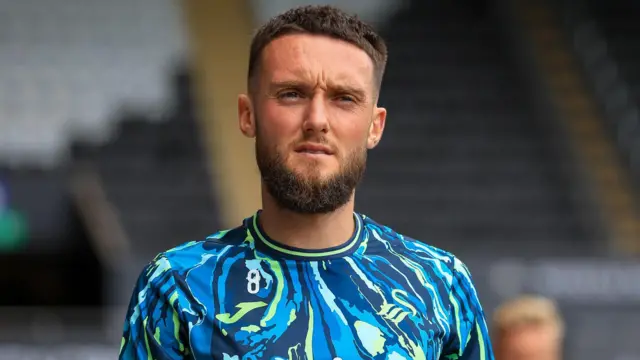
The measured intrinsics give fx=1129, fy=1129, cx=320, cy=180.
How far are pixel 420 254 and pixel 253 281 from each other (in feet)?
1.15

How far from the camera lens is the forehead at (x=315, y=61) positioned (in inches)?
80.4

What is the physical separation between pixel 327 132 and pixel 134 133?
9.08m

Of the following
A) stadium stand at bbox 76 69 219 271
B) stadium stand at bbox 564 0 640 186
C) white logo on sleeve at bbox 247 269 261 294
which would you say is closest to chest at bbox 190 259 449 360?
white logo on sleeve at bbox 247 269 261 294

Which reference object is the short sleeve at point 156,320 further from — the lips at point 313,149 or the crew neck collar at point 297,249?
the lips at point 313,149

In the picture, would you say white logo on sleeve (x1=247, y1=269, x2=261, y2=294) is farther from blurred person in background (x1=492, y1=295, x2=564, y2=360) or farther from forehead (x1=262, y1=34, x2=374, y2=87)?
blurred person in background (x1=492, y1=295, x2=564, y2=360)

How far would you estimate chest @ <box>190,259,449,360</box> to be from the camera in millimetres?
2008

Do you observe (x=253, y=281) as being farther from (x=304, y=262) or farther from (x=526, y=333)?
(x=526, y=333)

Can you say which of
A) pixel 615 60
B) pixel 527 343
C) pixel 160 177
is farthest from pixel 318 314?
pixel 615 60

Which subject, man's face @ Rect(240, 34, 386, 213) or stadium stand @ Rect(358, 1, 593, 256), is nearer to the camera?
man's face @ Rect(240, 34, 386, 213)

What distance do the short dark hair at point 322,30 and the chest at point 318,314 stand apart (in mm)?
364

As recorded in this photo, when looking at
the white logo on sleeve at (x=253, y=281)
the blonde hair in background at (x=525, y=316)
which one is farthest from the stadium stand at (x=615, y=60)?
the white logo on sleeve at (x=253, y=281)

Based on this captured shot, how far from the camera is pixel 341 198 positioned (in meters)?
2.06

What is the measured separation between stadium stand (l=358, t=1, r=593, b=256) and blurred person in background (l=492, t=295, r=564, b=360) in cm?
538

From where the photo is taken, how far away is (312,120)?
6.56 feet
